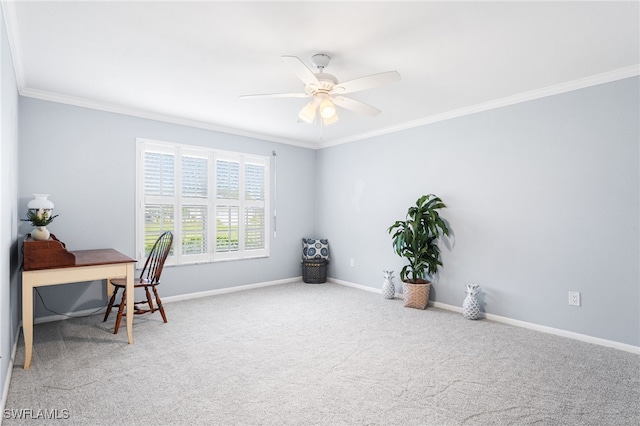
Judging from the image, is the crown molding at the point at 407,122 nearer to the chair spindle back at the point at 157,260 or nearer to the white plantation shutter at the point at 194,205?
the white plantation shutter at the point at 194,205

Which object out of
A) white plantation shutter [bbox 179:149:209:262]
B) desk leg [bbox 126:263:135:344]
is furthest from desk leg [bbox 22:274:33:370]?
white plantation shutter [bbox 179:149:209:262]

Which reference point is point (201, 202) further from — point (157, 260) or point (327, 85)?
point (327, 85)

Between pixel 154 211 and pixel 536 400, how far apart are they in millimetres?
4258

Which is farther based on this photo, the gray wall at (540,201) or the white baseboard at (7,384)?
the gray wall at (540,201)

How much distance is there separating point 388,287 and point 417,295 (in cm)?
57

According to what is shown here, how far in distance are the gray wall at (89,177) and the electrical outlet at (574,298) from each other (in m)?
4.07

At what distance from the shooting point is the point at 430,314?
408 cm

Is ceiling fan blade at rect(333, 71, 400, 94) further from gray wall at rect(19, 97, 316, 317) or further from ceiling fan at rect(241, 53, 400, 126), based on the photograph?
gray wall at rect(19, 97, 316, 317)

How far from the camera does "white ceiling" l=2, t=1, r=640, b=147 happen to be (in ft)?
7.15

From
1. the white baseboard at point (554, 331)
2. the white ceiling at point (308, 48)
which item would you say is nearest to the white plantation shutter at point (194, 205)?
the white ceiling at point (308, 48)

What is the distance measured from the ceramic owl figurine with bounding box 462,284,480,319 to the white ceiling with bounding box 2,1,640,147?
2.03 m

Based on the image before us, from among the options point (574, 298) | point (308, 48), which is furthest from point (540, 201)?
point (308, 48)

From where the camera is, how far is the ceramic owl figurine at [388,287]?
4.77 m

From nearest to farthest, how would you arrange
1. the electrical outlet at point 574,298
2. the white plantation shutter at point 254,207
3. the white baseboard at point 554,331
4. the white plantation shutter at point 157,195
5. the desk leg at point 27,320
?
the desk leg at point 27,320 → the white baseboard at point 554,331 → the electrical outlet at point 574,298 → the white plantation shutter at point 157,195 → the white plantation shutter at point 254,207
